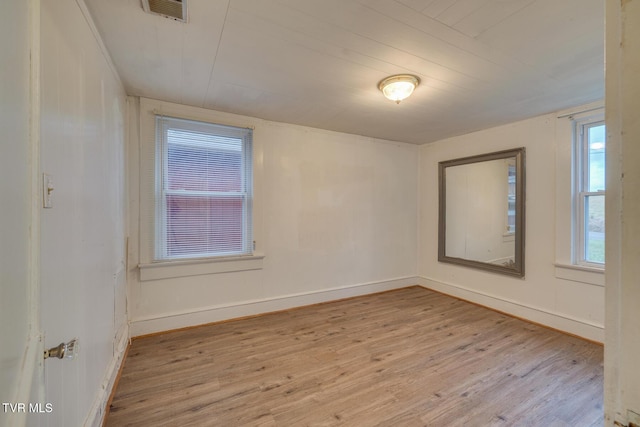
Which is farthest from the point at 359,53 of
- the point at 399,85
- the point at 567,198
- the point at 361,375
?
the point at 567,198

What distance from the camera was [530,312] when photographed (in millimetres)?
3240

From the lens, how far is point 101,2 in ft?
4.87

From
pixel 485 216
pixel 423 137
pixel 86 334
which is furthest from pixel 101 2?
pixel 485 216

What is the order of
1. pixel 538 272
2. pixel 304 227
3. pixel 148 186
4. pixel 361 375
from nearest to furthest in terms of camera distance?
1. pixel 361 375
2. pixel 148 186
3. pixel 538 272
4. pixel 304 227

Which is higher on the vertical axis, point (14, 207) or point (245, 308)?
point (14, 207)

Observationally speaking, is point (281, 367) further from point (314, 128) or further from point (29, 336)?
point (314, 128)

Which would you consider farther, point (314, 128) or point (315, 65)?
point (314, 128)

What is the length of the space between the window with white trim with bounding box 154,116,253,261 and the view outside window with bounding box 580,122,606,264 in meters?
3.73

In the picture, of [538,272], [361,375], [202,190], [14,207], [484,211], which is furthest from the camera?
[484,211]

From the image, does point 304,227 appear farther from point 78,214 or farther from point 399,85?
point 78,214

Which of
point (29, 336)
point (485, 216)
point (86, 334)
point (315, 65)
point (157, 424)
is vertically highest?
point (315, 65)

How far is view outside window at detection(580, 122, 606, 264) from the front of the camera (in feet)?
9.25

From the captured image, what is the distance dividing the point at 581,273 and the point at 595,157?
4.07ft

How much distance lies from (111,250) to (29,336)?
1500 mm
